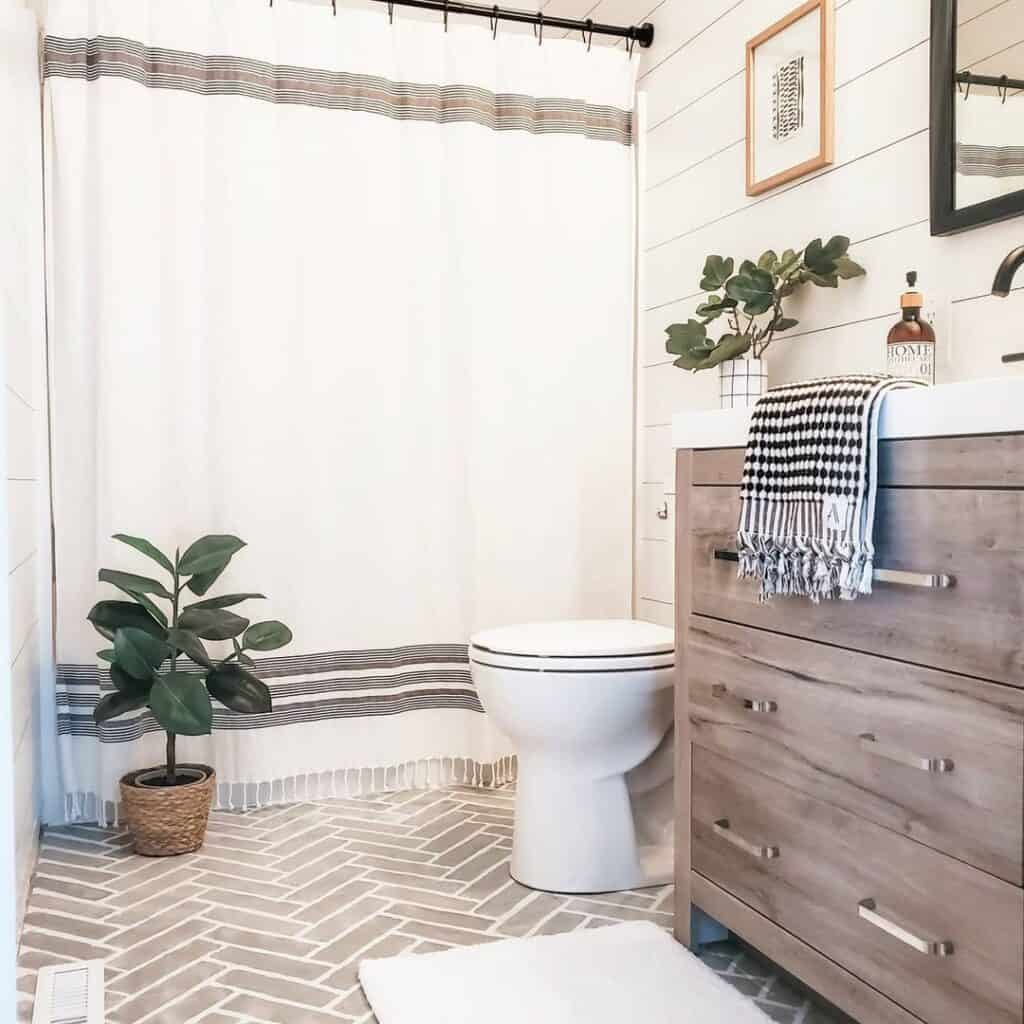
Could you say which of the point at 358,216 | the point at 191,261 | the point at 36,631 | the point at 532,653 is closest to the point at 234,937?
the point at 532,653

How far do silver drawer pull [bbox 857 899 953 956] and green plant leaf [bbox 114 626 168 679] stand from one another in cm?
144

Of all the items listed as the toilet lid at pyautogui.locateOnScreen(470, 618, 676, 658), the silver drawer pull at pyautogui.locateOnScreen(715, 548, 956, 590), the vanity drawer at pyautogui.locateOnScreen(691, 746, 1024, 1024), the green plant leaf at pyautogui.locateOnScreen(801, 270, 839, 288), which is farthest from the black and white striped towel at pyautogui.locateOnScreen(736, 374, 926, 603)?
the green plant leaf at pyautogui.locateOnScreen(801, 270, 839, 288)

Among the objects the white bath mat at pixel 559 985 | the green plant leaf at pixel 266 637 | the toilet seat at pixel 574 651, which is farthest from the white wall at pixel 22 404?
the toilet seat at pixel 574 651

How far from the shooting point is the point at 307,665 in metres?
2.58

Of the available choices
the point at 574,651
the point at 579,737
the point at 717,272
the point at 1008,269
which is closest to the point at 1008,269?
the point at 1008,269

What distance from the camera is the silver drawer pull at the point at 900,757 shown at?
1226 mm

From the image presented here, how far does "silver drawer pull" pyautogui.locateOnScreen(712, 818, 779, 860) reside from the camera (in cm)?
154

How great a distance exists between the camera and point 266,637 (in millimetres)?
2307

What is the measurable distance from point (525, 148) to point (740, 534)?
5.10ft

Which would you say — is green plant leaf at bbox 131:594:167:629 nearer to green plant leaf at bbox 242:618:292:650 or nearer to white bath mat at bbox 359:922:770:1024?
green plant leaf at bbox 242:618:292:650

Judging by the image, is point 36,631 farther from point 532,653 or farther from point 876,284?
point 876,284

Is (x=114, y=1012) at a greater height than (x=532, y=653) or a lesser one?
lesser

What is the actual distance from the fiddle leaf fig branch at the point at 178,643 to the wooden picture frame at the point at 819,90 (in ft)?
4.60

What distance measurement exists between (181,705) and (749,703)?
1142 mm
